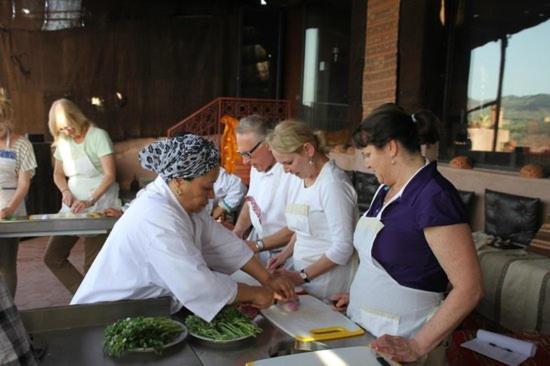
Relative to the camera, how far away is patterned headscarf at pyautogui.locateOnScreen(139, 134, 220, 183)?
1556 millimetres

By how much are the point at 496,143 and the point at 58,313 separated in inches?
166

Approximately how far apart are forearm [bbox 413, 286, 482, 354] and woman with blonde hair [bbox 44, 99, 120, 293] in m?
2.72

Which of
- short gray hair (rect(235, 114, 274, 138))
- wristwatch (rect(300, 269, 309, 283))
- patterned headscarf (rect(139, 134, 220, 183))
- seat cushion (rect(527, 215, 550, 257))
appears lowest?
seat cushion (rect(527, 215, 550, 257))

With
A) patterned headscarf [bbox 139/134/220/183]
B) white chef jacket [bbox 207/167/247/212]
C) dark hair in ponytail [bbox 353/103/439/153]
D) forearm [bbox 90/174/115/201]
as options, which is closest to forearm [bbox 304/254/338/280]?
dark hair in ponytail [bbox 353/103/439/153]

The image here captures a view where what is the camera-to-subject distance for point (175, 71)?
8.28 meters

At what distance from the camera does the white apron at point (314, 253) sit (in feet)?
7.32

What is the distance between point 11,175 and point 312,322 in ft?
8.55

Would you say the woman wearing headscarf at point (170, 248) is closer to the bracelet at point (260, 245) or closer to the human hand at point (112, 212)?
the bracelet at point (260, 245)

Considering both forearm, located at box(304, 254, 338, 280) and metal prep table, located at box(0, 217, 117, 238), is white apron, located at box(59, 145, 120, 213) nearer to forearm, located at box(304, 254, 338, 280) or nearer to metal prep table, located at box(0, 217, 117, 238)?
metal prep table, located at box(0, 217, 117, 238)

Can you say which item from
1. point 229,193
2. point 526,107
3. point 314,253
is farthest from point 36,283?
point 526,107

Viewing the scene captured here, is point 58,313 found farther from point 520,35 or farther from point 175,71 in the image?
point 175,71

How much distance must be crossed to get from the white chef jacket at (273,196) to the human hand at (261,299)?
38.3 inches

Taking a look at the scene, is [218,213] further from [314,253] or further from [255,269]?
[255,269]

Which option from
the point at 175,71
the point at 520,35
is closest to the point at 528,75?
the point at 520,35
